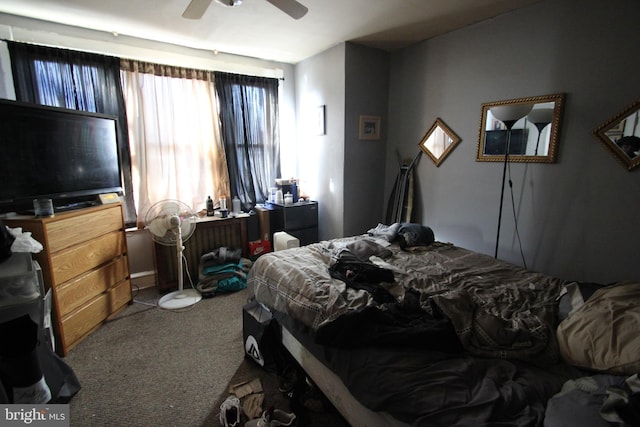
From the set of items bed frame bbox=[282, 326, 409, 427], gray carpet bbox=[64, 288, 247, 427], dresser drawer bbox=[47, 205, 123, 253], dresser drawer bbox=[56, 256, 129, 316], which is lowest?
gray carpet bbox=[64, 288, 247, 427]

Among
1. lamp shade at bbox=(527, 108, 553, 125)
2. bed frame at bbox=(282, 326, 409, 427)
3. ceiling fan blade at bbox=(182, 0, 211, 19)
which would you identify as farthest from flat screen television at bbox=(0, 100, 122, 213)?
lamp shade at bbox=(527, 108, 553, 125)

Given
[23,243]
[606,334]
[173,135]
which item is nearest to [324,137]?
→ [173,135]

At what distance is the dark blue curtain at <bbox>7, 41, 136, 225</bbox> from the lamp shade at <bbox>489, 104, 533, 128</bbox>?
328cm

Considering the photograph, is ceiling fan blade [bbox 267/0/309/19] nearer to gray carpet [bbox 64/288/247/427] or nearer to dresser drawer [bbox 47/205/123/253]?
dresser drawer [bbox 47/205/123/253]

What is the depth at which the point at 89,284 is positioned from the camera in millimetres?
2244

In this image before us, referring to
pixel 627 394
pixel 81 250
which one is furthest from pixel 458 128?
pixel 81 250

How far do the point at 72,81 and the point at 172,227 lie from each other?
61.2 inches

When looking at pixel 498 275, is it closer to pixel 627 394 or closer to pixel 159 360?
pixel 627 394

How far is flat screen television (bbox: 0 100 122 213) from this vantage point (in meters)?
1.90

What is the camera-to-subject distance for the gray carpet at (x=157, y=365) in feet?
5.20

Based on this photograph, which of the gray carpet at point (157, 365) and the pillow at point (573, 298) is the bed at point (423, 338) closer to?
the pillow at point (573, 298)

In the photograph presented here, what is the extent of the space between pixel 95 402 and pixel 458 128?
11.2 feet

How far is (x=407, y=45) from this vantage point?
317 cm

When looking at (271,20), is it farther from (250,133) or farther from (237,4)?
(250,133)
